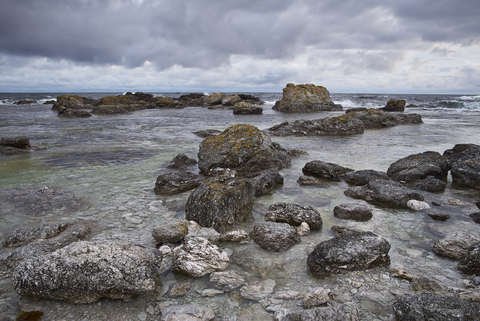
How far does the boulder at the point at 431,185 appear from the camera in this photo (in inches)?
288

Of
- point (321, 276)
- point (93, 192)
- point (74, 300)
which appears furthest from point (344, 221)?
point (93, 192)

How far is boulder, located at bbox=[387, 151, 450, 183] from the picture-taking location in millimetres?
8094

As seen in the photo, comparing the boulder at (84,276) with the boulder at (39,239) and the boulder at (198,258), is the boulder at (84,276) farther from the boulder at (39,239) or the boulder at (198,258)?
the boulder at (39,239)

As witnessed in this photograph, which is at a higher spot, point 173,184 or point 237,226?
point 173,184

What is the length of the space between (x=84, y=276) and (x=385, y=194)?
233 inches

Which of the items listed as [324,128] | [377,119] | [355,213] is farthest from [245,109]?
[355,213]

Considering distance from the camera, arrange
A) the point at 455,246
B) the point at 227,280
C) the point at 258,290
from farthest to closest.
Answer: the point at 455,246 → the point at 227,280 → the point at 258,290

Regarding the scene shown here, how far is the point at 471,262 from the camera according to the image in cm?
382

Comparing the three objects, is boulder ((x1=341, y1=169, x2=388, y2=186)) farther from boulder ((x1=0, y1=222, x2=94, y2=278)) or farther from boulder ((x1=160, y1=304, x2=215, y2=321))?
boulder ((x1=0, y1=222, x2=94, y2=278))

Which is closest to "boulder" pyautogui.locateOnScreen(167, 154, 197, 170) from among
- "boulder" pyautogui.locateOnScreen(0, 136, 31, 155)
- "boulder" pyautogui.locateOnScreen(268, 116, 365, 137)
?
"boulder" pyautogui.locateOnScreen(0, 136, 31, 155)

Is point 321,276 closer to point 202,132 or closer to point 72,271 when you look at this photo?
point 72,271

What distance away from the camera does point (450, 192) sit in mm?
7219

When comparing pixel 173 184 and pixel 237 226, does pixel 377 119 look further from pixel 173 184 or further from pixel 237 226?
pixel 237 226

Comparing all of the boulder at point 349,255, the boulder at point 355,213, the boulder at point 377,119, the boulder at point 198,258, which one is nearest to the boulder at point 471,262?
the boulder at point 349,255
